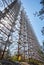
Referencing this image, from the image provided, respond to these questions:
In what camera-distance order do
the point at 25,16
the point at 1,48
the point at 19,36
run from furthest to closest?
the point at 25,16 → the point at 19,36 → the point at 1,48

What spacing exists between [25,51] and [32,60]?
2.18 m

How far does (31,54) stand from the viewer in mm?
38688

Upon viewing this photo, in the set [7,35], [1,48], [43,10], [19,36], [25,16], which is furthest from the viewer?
[25,16]

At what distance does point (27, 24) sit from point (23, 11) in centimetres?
404

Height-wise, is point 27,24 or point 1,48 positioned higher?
point 27,24

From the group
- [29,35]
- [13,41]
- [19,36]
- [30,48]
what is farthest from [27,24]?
[13,41]

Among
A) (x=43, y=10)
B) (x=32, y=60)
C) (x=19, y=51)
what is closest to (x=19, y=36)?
(x=19, y=51)

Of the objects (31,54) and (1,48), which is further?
(31,54)

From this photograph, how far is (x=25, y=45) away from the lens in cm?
3556

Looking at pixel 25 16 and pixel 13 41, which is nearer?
pixel 13 41

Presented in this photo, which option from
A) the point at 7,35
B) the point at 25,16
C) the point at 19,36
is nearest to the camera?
the point at 7,35

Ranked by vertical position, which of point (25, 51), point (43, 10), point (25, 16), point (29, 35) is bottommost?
point (43, 10)

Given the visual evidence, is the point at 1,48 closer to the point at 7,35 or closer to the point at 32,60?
the point at 7,35

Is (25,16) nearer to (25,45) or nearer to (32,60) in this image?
(25,45)
